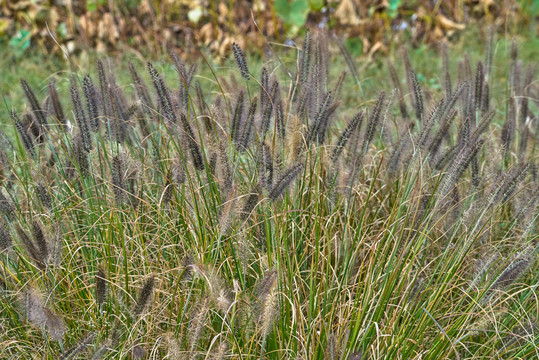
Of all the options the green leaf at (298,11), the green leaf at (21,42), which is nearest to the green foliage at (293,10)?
the green leaf at (298,11)

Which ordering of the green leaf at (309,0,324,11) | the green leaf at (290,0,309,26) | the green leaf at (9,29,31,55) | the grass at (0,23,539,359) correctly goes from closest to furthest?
the grass at (0,23,539,359) → the green leaf at (290,0,309,26) → the green leaf at (309,0,324,11) → the green leaf at (9,29,31,55)

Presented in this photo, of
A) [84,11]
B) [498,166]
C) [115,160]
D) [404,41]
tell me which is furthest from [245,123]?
[84,11]

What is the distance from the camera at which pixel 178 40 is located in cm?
813

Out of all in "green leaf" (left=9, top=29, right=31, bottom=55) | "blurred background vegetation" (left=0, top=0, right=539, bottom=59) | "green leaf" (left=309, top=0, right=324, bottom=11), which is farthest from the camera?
"green leaf" (left=9, top=29, right=31, bottom=55)

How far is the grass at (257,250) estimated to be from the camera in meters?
2.12

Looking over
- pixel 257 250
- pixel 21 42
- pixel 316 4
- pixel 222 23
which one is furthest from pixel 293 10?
pixel 257 250

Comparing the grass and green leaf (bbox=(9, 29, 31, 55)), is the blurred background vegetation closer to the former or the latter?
green leaf (bbox=(9, 29, 31, 55))

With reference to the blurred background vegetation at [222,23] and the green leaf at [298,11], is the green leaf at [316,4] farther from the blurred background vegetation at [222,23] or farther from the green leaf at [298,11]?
the blurred background vegetation at [222,23]

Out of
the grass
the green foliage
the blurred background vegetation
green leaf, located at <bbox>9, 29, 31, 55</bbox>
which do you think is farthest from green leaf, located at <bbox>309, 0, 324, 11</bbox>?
the grass

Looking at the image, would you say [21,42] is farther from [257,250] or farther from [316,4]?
[257,250]

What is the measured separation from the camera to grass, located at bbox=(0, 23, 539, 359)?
2121mm

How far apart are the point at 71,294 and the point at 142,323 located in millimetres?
284

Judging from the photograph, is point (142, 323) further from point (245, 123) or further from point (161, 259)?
point (245, 123)

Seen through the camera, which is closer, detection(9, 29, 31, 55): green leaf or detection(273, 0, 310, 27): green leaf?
detection(273, 0, 310, 27): green leaf
